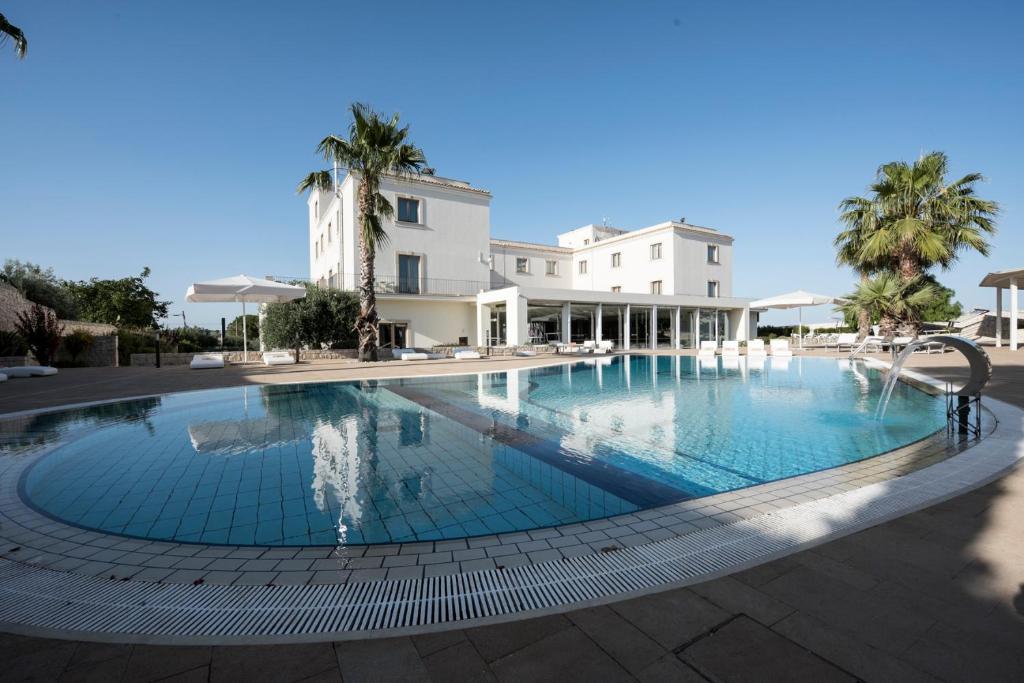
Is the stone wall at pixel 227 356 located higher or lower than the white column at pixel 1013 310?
lower

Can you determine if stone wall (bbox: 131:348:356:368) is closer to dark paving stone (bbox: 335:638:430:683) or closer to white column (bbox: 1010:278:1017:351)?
dark paving stone (bbox: 335:638:430:683)

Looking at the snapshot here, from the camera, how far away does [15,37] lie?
9578mm

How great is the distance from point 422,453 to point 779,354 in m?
18.9

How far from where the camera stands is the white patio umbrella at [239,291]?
14.2 m

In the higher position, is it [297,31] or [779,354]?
[297,31]

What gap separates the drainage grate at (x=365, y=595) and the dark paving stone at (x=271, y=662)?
7 cm

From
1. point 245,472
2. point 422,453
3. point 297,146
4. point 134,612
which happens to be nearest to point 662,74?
point 297,146

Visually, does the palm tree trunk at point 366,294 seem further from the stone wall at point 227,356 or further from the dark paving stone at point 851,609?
the dark paving stone at point 851,609

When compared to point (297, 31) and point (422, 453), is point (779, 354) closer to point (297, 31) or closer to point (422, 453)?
point (422, 453)

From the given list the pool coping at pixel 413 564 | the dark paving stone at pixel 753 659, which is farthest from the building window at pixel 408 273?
the dark paving stone at pixel 753 659

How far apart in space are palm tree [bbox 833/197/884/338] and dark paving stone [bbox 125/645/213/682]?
23.9 meters

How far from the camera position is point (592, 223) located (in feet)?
122

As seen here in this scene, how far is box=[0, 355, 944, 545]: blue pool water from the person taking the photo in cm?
331

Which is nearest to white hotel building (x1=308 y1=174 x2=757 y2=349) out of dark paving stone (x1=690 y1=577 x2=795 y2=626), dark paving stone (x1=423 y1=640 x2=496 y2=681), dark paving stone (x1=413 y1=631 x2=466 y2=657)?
dark paving stone (x1=690 y1=577 x2=795 y2=626)
